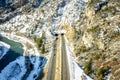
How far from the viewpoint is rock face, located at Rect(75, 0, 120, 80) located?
103 metres

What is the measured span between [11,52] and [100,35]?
52.9m

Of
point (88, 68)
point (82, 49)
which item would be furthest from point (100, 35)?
point (88, 68)

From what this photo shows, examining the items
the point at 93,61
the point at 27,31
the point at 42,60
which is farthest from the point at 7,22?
the point at 93,61

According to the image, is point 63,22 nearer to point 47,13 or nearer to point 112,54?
point 47,13

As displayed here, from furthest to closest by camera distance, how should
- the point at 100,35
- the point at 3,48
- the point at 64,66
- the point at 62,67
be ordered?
the point at 3,48
the point at 100,35
the point at 64,66
the point at 62,67

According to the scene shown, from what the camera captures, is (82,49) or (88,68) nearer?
(88,68)

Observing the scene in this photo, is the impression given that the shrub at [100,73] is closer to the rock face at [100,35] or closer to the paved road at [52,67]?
the rock face at [100,35]

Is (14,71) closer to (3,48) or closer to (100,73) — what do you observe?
(3,48)

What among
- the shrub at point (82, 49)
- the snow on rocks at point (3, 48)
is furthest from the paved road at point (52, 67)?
the snow on rocks at point (3, 48)

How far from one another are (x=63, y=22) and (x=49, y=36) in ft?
62.0

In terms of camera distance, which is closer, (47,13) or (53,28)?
(53,28)

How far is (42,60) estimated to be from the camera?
126 m

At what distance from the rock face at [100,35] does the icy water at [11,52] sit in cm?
3252

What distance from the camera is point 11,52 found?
14900 cm
